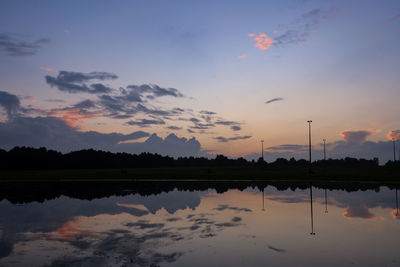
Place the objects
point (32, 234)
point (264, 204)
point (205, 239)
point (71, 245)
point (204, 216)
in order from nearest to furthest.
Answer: point (71, 245)
point (205, 239)
point (32, 234)
point (204, 216)
point (264, 204)

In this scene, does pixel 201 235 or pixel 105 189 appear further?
pixel 105 189

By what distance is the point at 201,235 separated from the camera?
1426cm

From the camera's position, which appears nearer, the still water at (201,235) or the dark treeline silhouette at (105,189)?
the still water at (201,235)

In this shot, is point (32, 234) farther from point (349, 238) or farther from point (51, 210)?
point (349, 238)

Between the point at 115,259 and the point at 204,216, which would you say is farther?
the point at 204,216

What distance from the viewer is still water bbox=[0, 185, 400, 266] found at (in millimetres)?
10789

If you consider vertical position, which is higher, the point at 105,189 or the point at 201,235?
the point at 105,189

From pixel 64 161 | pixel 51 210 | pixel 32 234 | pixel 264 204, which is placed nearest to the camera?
pixel 32 234

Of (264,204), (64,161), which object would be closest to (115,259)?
(264,204)

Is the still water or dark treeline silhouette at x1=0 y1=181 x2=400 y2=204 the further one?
dark treeline silhouette at x1=0 y1=181 x2=400 y2=204

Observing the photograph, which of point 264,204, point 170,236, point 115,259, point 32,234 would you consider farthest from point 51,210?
point 264,204

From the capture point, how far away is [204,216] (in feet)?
63.6

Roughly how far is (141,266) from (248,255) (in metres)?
3.87

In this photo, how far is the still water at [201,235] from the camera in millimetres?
10789
